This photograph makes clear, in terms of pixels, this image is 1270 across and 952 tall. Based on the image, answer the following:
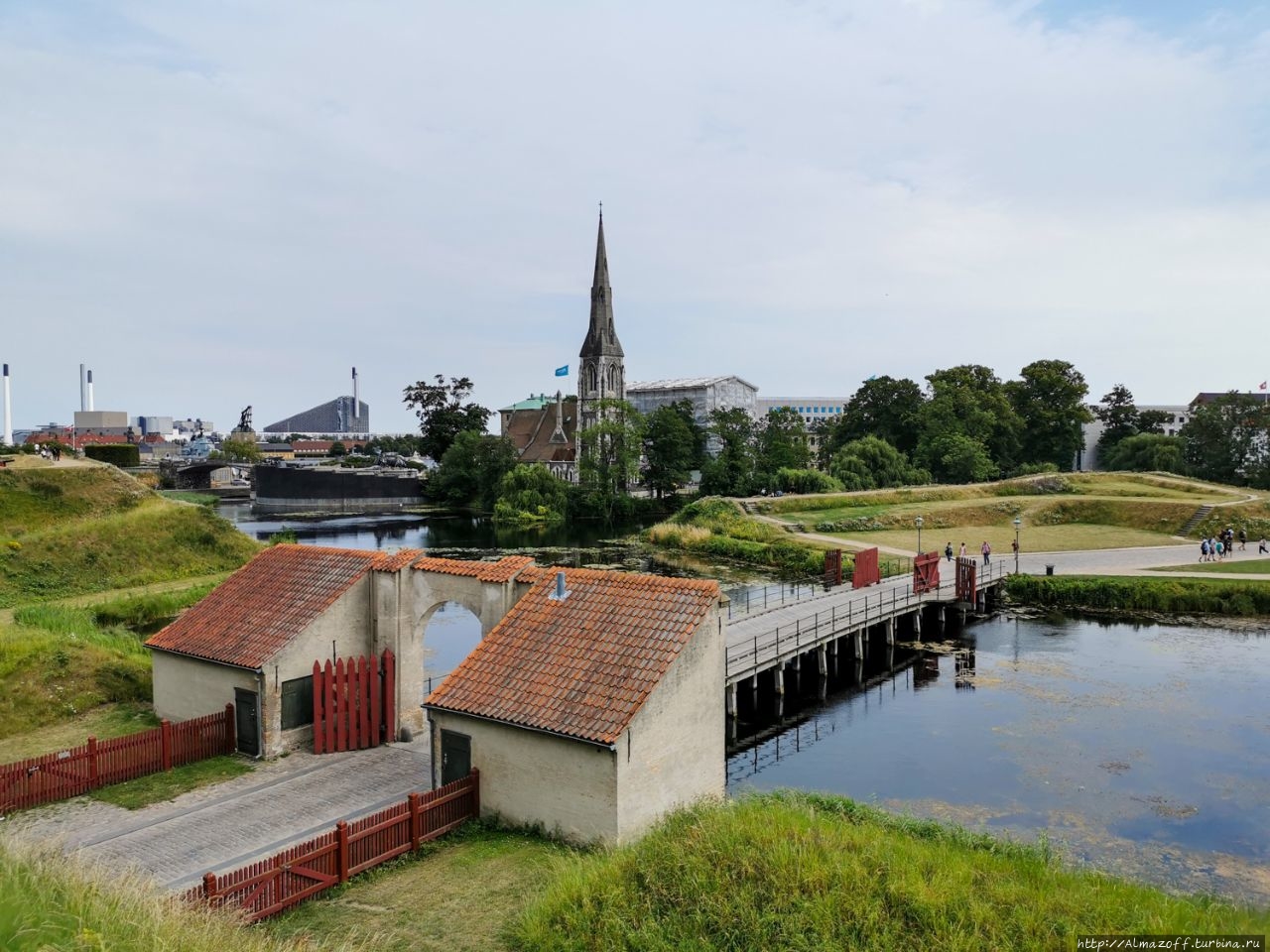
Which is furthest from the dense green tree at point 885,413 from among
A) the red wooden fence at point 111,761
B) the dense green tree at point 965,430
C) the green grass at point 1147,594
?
the red wooden fence at point 111,761

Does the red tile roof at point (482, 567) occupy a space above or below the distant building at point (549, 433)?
below

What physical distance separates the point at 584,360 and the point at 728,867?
99215 mm

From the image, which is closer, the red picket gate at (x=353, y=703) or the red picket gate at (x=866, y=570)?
the red picket gate at (x=353, y=703)

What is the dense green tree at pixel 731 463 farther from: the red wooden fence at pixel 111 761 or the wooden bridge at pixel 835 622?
the red wooden fence at pixel 111 761

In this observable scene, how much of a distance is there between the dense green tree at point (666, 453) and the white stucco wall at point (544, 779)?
252 ft

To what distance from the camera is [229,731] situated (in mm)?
18812

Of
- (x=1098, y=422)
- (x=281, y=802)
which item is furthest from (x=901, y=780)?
(x=1098, y=422)

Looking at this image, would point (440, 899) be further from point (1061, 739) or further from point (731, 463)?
point (731, 463)

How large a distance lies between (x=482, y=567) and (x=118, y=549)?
30.6 meters

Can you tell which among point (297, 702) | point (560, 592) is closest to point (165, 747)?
point (297, 702)

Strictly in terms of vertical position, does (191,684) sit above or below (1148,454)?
below

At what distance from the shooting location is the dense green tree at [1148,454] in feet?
259

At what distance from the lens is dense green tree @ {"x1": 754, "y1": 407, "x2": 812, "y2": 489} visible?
88500 mm

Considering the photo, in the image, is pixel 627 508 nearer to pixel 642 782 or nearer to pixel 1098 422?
pixel 1098 422
